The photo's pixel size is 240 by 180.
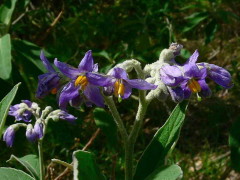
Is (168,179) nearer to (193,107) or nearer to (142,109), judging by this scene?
(142,109)

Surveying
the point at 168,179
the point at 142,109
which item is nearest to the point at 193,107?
the point at 142,109

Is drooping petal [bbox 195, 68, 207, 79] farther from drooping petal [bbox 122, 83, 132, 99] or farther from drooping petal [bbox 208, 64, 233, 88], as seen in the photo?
drooping petal [bbox 122, 83, 132, 99]

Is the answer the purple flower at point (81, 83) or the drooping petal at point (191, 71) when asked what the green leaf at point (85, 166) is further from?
the drooping petal at point (191, 71)

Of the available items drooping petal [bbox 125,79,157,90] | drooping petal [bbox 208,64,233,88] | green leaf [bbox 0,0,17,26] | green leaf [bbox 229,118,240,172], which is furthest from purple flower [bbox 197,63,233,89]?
green leaf [bbox 0,0,17,26]

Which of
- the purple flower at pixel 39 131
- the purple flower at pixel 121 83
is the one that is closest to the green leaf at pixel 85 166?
the purple flower at pixel 121 83

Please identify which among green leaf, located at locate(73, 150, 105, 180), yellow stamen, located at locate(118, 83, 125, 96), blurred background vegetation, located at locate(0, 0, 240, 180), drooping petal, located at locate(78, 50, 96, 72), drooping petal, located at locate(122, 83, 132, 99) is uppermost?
drooping petal, located at locate(78, 50, 96, 72)
